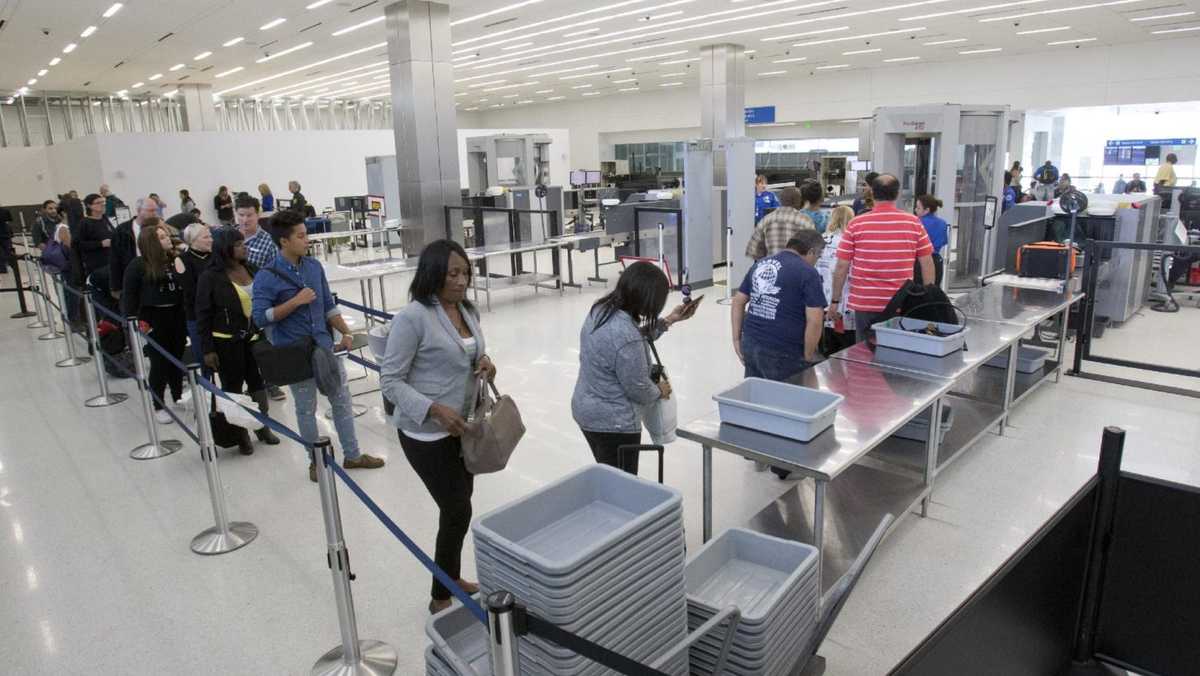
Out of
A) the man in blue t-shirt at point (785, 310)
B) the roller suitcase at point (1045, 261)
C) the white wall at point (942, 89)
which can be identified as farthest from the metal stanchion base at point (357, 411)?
the white wall at point (942, 89)

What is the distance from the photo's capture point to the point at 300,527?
392 cm

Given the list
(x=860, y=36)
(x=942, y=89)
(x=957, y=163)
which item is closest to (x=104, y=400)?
(x=957, y=163)

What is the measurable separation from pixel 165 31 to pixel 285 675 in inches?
521

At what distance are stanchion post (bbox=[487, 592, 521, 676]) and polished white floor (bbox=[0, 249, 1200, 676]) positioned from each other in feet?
4.74

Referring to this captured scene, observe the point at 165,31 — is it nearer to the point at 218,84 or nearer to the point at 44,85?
the point at 218,84

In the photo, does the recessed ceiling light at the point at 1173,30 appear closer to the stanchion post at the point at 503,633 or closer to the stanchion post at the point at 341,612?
the stanchion post at the point at 341,612

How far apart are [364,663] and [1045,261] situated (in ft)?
19.6

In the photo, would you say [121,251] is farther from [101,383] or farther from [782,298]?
[782,298]

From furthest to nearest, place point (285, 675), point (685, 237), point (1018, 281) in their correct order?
point (685, 237), point (1018, 281), point (285, 675)

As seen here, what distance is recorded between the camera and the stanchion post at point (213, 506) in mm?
3596

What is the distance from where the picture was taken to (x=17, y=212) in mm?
20203

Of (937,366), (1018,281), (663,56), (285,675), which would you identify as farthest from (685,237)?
(663,56)

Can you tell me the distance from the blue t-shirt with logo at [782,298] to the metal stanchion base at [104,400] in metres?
5.16

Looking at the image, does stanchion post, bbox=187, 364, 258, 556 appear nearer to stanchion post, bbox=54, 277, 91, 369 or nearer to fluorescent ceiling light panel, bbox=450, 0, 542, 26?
stanchion post, bbox=54, 277, 91, 369
